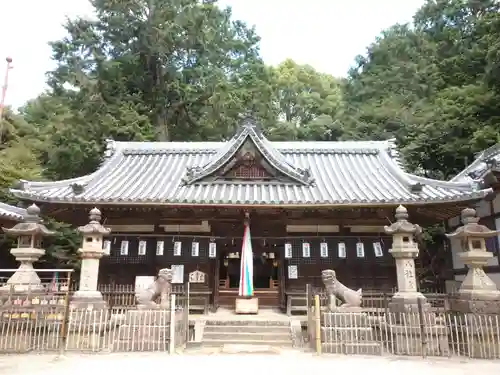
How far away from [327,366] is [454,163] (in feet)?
61.0

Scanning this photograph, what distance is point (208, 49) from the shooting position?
98.3ft

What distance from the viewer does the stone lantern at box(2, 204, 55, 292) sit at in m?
9.95

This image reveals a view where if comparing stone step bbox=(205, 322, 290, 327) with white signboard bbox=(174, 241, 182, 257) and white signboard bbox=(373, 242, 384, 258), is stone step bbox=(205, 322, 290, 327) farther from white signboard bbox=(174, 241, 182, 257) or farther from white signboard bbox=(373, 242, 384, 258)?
white signboard bbox=(373, 242, 384, 258)

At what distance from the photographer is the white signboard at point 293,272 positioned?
42.0 ft

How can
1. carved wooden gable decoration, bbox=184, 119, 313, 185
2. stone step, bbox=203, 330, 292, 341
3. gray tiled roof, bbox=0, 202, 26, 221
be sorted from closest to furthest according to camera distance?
stone step, bbox=203, 330, 292, 341 < carved wooden gable decoration, bbox=184, 119, 313, 185 < gray tiled roof, bbox=0, 202, 26, 221

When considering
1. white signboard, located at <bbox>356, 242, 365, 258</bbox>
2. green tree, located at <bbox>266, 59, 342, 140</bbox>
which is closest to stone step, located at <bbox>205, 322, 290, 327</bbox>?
white signboard, located at <bbox>356, 242, 365, 258</bbox>

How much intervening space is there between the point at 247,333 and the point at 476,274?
20.1 ft

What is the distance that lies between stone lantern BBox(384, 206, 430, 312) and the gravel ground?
144 centimetres

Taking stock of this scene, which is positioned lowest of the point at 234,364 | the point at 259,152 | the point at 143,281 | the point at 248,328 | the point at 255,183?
the point at 234,364

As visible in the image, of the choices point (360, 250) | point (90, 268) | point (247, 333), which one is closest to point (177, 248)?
point (90, 268)

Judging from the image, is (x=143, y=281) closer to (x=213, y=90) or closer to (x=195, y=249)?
(x=195, y=249)

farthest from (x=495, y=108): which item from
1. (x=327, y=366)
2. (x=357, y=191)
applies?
(x=327, y=366)

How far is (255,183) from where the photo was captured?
1425 cm

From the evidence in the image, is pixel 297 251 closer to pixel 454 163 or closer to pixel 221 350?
pixel 221 350
